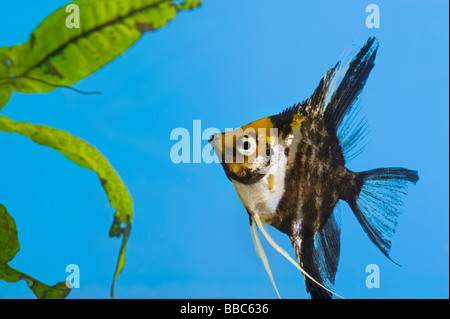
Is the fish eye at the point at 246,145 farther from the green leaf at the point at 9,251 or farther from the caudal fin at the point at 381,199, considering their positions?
the green leaf at the point at 9,251

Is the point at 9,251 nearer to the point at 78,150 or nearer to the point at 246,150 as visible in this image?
the point at 78,150

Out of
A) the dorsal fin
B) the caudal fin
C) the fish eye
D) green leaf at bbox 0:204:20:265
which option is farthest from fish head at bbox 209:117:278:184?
green leaf at bbox 0:204:20:265

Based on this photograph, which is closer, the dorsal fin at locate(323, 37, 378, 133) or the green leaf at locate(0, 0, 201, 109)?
the green leaf at locate(0, 0, 201, 109)

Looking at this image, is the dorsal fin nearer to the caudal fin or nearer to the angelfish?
the angelfish

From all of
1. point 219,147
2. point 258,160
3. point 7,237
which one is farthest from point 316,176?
point 7,237

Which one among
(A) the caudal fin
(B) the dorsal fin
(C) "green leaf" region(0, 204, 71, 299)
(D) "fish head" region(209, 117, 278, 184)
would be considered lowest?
(C) "green leaf" region(0, 204, 71, 299)

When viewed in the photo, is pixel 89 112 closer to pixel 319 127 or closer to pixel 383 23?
pixel 319 127

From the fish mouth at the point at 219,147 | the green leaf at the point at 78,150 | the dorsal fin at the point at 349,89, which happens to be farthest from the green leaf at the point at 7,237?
the dorsal fin at the point at 349,89

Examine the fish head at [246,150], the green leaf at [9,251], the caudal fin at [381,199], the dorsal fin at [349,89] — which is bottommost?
the green leaf at [9,251]
